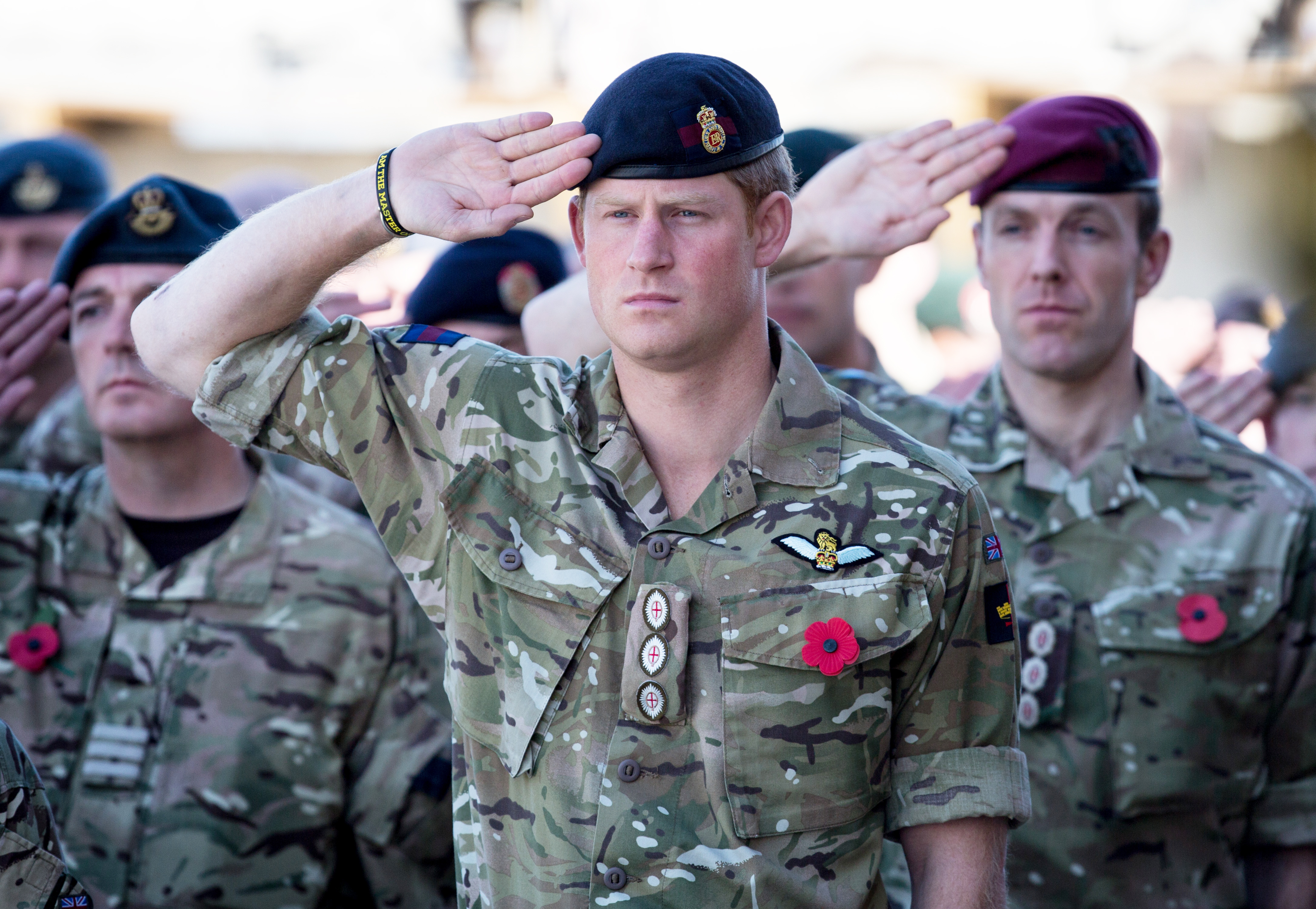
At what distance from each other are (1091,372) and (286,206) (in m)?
2.21

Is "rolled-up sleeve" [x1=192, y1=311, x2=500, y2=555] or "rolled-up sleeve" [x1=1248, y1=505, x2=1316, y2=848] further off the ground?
"rolled-up sleeve" [x1=192, y1=311, x2=500, y2=555]

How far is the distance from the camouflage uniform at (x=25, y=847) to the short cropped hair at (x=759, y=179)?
1391mm

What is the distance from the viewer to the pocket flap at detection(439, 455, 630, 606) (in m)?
2.50

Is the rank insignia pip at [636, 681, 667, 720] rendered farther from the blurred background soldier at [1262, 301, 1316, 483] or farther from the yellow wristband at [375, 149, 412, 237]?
the blurred background soldier at [1262, 301, 1316, 483]

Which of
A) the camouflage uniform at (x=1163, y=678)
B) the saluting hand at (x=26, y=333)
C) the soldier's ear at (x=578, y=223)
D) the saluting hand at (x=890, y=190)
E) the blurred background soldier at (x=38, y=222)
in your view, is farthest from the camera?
the blurred background soldier at (x=38, y=222)

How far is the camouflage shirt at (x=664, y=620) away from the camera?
2416 millimetres

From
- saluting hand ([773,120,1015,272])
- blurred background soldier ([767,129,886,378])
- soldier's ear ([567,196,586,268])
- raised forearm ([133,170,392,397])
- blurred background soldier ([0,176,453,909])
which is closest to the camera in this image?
raised forearm ([133,170,392,397])

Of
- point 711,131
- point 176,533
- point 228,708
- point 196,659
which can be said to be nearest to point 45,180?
point 176,533

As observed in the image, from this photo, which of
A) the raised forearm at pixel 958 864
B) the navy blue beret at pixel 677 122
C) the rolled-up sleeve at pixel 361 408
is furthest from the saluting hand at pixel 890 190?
the raised forearm at pixel 958 864

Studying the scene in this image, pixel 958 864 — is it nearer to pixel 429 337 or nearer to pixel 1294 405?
pixel 429 337

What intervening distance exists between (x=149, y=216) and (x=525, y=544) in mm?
1840

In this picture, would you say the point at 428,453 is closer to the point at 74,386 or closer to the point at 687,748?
the point at 687,748

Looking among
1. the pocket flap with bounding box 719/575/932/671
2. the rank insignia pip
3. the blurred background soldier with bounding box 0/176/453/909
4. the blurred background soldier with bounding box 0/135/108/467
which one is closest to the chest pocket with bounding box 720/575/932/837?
the pocket flap with bounding box 719/575/932/671

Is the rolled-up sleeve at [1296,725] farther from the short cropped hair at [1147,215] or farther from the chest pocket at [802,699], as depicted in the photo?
the chest pocket at [802,699]
